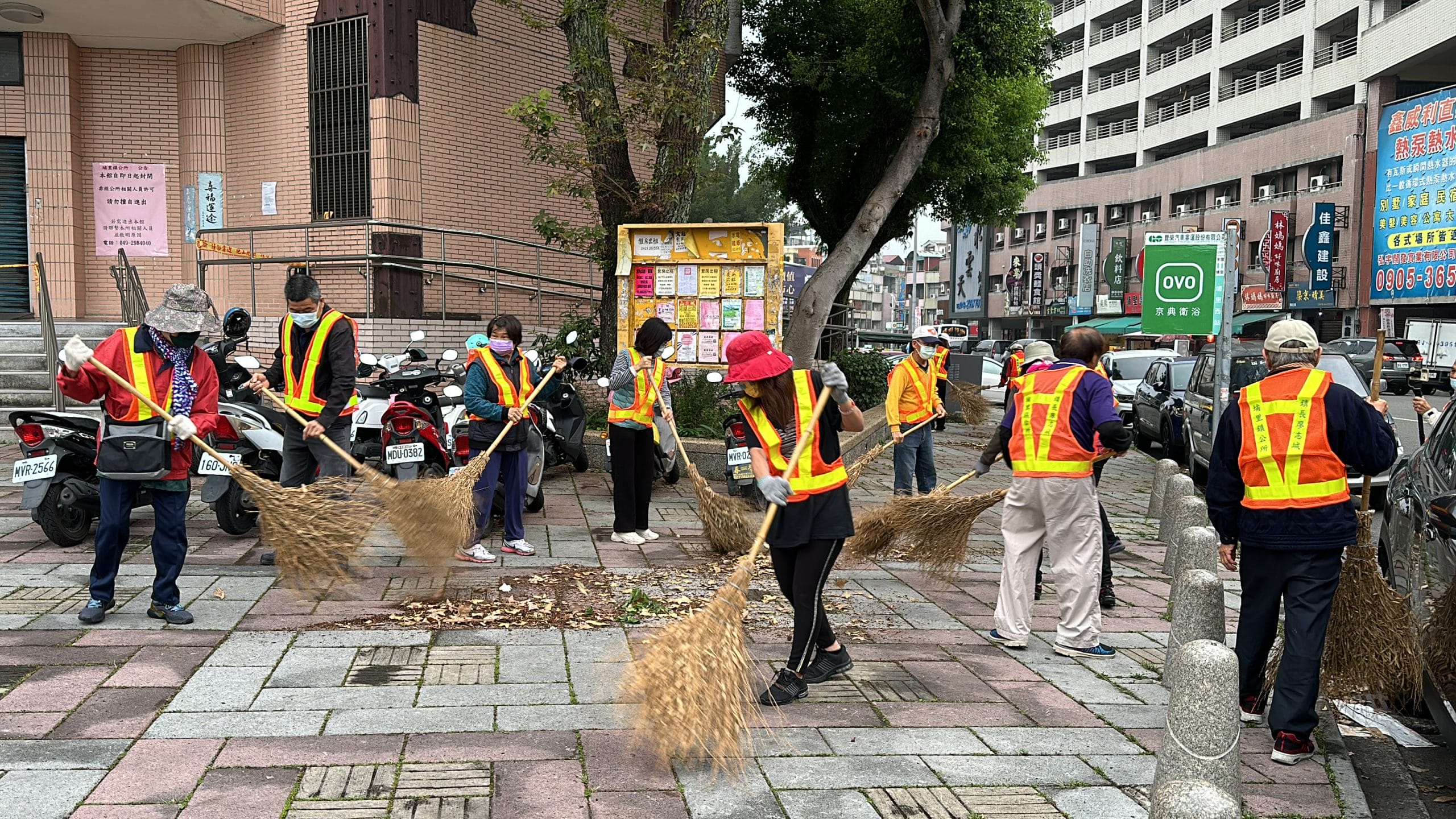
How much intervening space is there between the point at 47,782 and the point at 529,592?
3.14m

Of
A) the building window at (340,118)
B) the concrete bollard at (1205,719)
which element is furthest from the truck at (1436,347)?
the concrete bollard at (1205,719)

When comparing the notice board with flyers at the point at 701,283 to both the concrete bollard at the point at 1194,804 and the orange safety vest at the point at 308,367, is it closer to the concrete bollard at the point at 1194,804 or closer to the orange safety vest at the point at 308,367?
the orange safety vest at the point at 308,367

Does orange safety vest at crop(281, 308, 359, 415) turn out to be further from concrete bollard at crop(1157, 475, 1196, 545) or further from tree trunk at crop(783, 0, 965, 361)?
tree trunk at crop(783, 0, 965, 361)

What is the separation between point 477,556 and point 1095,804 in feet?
15.1

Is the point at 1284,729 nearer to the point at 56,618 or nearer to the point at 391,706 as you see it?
the point at 391,706

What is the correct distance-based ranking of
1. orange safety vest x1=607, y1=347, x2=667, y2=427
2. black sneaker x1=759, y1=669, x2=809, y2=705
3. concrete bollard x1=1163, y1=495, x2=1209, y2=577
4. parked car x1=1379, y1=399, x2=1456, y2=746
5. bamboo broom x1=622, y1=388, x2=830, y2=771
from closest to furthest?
bamboo broom x1=622, y1=388, x2=830, y2=771 → parked car x1=1379, y1=399, x2=1456, y2=746 → black sneaker x1=759, y1=669, x2=809, y2=705 → concrete bollard x1=1163, y1=495, x2=1209, y2=577 → orange safety vest x1=607, y1=347, x2=667, y2=427

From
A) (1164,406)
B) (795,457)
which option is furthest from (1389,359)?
(795,457)

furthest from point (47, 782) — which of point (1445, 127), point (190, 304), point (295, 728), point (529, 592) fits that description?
point (1445, 127)

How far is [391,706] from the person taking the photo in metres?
4.71

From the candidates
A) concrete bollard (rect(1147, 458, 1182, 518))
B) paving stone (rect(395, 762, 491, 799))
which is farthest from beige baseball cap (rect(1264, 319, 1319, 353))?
concrete bollard (rect(1147, 458, 1182, 518))

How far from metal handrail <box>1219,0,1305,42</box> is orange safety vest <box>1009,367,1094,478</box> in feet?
149

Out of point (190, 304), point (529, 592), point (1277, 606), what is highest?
point (190, 304)

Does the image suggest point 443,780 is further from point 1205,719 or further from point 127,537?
point 127,537

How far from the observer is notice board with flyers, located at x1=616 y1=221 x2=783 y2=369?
1145 cm
